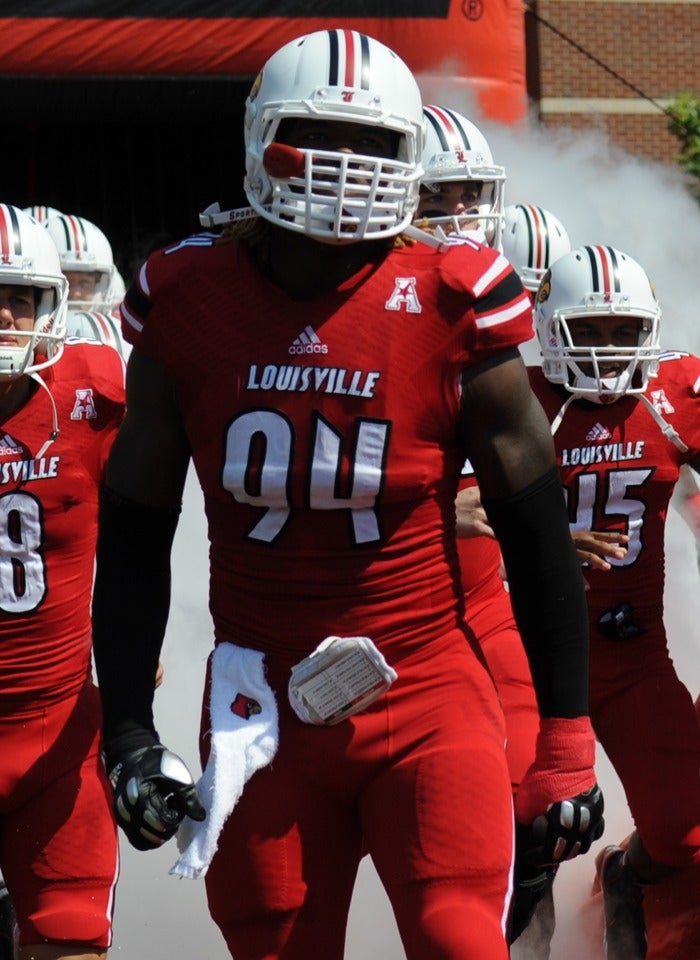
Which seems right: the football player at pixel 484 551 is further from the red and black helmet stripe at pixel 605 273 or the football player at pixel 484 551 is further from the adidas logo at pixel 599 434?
the adidas logo at pixel 599 434

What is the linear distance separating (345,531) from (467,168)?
2479 millimetres

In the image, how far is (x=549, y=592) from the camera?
288 centimetres

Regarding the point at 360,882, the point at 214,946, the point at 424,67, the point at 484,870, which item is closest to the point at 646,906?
the point at 360,882

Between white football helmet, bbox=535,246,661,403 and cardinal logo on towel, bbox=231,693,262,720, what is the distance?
197 cm

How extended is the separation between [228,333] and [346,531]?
1.26ft

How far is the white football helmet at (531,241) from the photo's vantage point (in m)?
6.84

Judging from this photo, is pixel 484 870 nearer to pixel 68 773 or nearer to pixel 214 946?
pixel 68 773

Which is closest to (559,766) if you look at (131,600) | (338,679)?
(338,679)

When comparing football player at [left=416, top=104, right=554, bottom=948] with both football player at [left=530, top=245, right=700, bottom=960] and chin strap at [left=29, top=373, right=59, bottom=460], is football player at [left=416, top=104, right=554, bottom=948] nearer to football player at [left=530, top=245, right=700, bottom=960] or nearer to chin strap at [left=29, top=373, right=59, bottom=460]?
football player at [left=530, top=245, right=700, bottom=960]

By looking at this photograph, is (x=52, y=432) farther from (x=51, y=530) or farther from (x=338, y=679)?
(x=338, y=679)

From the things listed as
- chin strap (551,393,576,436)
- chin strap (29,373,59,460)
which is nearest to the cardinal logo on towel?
chin strap (29,373,59,460)

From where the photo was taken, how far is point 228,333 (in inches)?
110

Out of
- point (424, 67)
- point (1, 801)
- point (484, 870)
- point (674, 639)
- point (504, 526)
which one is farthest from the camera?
point (424, 67)

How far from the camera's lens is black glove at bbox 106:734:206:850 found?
2.74 m
